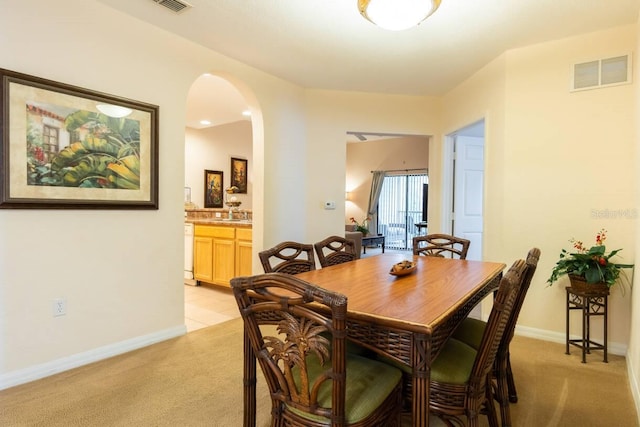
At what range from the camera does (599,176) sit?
2822 mm

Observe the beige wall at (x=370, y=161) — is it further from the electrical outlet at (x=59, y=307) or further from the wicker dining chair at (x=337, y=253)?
the electrical outlet at (x=59, y=307)

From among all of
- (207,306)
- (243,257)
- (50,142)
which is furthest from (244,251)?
(50,142)

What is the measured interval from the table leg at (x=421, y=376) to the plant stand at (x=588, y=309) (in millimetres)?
2107

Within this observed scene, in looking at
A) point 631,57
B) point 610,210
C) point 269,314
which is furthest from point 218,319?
point 631,57

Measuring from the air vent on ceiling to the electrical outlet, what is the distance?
2.10m

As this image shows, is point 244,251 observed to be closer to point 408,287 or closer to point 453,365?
point 408,287

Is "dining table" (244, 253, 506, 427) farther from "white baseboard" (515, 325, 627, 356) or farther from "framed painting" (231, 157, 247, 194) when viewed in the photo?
"framed painting" (231, 157, 247, 194)

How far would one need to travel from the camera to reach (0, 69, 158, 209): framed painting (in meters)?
2.15

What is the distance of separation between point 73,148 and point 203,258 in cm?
253

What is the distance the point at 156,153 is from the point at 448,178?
331cm

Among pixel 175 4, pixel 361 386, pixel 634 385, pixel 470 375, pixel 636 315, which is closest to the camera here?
pixel 361 386

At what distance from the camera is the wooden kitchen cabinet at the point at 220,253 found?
4230 millimetres

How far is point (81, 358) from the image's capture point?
2482mm

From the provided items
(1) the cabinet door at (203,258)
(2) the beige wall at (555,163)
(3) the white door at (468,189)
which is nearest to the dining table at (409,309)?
(2) the beige wall at (555,163)
